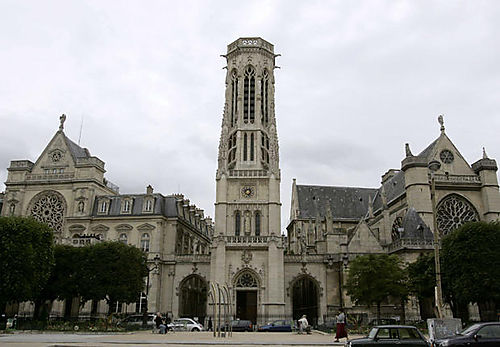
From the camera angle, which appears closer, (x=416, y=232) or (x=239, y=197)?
(x=416, y=232)

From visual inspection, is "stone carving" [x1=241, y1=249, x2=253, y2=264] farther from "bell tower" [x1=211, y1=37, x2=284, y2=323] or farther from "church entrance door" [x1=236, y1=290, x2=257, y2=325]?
"church entrance door" [x1=236, y1=290, x2=257, y2=325]

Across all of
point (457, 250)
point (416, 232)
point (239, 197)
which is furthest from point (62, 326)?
point (416, 232)

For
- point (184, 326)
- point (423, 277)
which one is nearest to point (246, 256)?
point (184, 326)

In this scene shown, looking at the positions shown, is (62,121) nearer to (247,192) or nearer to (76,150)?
(76,150)

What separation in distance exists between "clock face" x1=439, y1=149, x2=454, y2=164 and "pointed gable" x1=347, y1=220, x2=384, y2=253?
12.0 m

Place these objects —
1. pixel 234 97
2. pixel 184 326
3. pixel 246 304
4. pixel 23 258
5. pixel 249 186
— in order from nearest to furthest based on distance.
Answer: pixel 23 258
pixel 184 326
pixel 246 304
pixel 249 186
pixel 234 97

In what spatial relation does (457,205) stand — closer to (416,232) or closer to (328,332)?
(416,232)

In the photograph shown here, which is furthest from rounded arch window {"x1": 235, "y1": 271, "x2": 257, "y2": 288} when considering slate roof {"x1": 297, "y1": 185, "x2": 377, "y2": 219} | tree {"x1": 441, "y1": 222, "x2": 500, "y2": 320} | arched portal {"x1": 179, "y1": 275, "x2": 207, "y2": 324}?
slate roof {"x1": 297, "y1": 185, "x2": 377, "y2": 219}

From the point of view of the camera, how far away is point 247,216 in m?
45.1

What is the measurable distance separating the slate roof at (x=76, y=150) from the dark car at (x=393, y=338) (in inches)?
1735

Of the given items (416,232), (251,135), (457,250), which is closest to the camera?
(457,250)

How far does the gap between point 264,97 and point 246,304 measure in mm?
23107

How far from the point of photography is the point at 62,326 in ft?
95.0

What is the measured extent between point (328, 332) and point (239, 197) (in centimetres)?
1902
